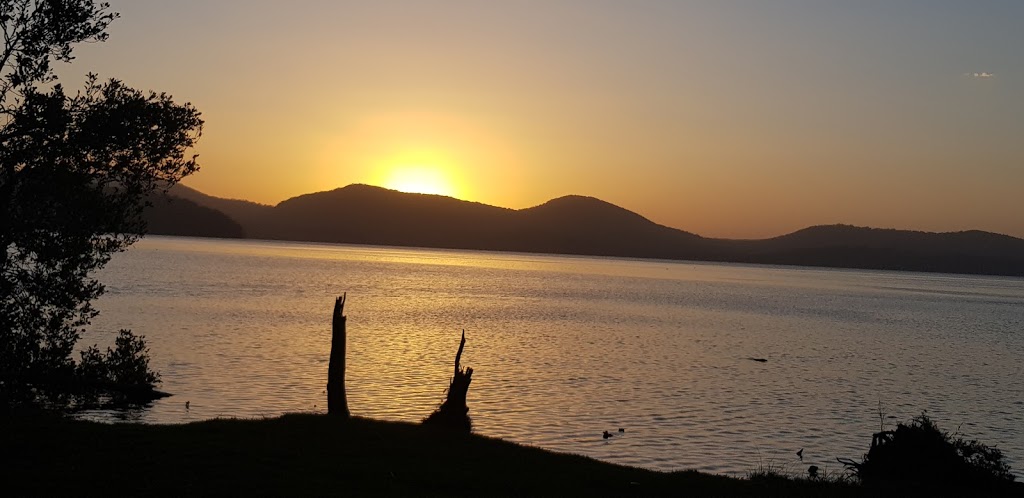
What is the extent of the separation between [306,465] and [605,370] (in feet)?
128

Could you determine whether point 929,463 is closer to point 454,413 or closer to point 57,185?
point 454,413

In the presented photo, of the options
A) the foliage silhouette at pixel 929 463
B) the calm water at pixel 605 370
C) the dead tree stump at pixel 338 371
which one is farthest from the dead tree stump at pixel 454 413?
the foliage silhouette at pixel 929 463

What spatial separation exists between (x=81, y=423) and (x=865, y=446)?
29.1 m

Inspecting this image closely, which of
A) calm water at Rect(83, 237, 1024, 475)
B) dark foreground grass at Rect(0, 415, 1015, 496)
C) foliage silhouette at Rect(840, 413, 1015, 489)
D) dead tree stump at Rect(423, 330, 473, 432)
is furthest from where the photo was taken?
calm water at Rect(83, 237, 1024, 475)

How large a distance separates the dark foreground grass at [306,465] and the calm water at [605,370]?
9672mm

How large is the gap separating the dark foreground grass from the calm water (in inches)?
381

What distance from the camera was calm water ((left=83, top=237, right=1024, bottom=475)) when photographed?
120 feet

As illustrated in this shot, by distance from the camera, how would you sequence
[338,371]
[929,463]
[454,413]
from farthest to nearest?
[454,413] < [338,371] < [929,463]

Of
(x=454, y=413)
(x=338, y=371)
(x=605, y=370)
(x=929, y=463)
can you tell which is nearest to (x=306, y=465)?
(x=338, y=371)

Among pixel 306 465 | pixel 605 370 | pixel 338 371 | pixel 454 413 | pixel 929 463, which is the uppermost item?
pixel 338 371

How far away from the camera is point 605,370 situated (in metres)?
56.6

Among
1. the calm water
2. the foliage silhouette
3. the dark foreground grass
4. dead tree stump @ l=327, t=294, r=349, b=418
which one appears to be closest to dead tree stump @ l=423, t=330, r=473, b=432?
dead tree stump @ l=327, t=294, r=349, b=418

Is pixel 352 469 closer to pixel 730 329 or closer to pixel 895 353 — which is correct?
pixel 895 353

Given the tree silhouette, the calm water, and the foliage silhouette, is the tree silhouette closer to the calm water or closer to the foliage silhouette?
the calm water
